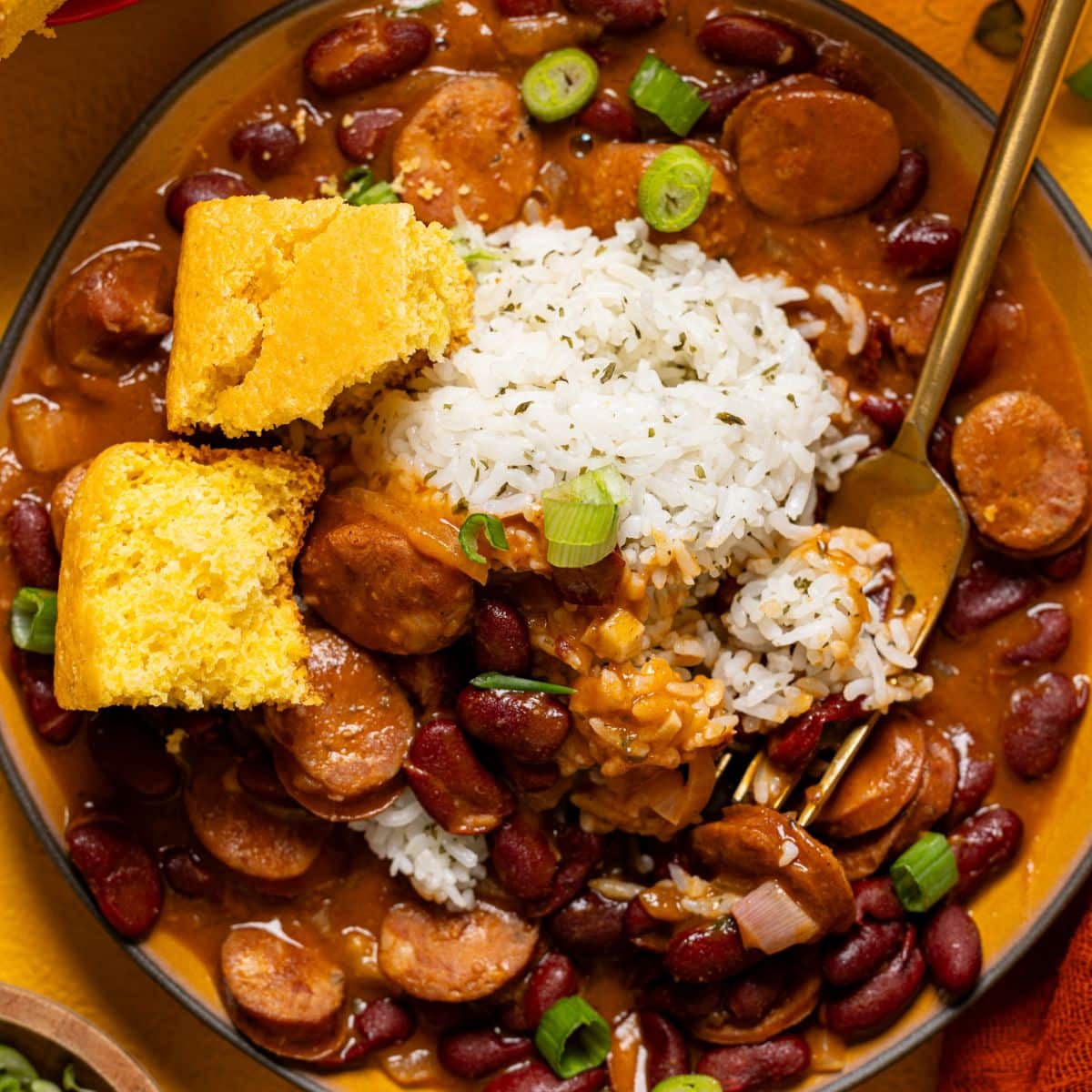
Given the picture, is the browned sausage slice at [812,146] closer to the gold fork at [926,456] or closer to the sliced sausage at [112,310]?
the gold fork at [926,456]

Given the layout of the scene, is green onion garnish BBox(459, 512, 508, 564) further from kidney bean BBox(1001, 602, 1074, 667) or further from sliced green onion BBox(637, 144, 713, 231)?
kidney bean BBox(1001, 602, 1074, 667)

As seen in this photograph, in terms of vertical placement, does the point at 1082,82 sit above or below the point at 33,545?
above

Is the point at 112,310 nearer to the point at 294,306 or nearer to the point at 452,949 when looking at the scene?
the point at 294,306

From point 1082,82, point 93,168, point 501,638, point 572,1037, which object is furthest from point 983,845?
point 93,168

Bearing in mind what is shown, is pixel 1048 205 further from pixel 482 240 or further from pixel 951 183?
pixel 482 240

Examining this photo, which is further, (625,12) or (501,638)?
(625,12)

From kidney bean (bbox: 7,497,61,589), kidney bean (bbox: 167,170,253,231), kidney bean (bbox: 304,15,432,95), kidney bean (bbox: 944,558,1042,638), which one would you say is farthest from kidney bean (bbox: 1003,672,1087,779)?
kidney bean (bbox: 7,497,61,589)
